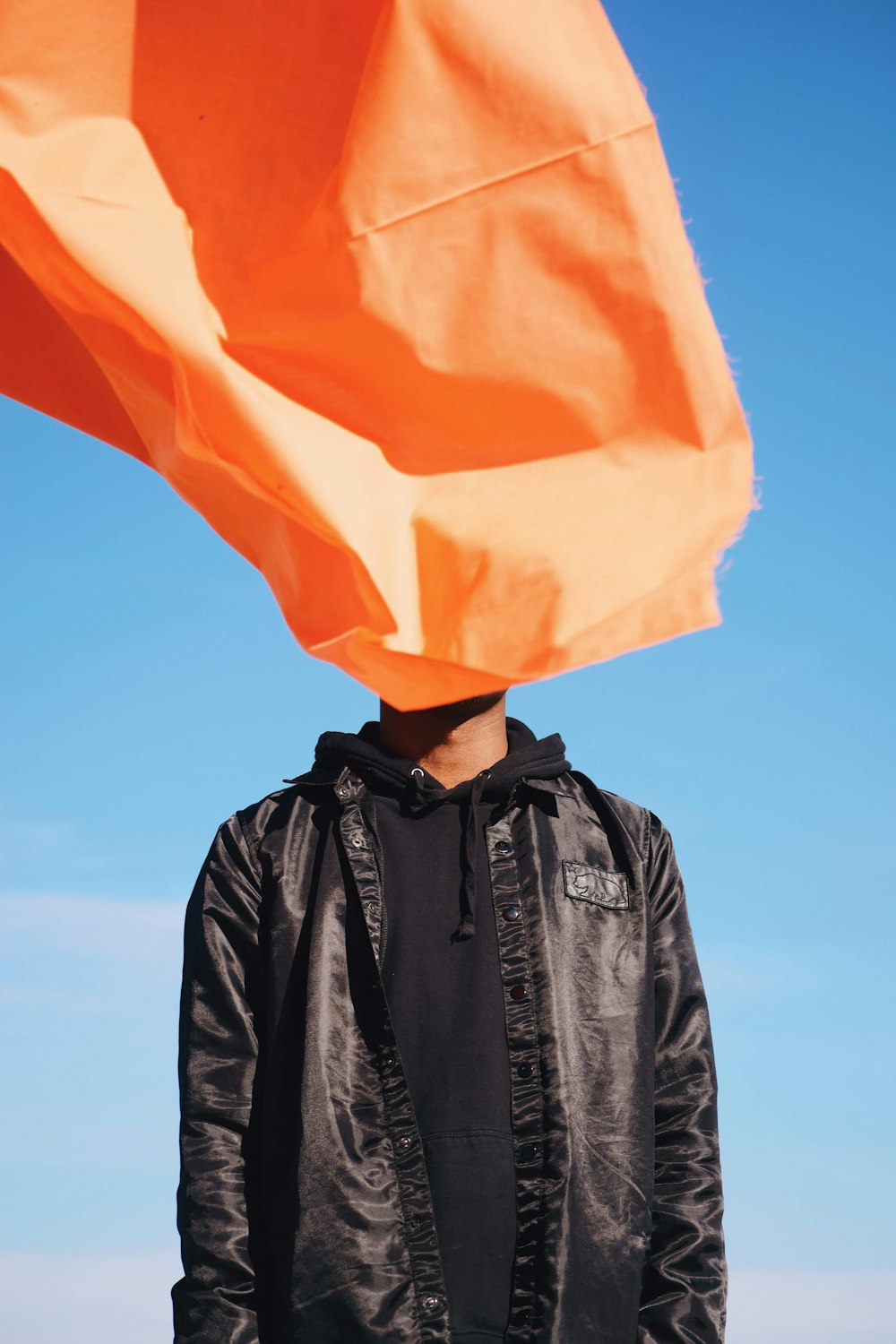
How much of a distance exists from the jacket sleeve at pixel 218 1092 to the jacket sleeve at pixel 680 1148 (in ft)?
2.89

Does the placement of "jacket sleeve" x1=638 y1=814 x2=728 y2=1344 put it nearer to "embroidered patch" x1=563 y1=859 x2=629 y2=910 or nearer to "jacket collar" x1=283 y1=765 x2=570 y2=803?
"embroidered patch" x1=563 y1=859 x2=629 y2=910

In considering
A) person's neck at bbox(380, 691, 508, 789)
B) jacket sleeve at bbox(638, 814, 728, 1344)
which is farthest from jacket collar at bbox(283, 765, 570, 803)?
jacket sleeve at bbox(638, 814, 728, 1344)

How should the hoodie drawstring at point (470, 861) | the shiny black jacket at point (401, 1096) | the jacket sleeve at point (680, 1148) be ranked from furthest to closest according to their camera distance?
1. the hoodie drawstring at point (470, 861)
2. the jacket sleeve at point (680, 1148)
3. the shiny black jacket at point (401, 1096)

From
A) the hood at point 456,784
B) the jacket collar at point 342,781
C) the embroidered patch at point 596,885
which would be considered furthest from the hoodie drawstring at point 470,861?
the embroidered patch at point 596,885

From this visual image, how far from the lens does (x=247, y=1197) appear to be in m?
3.14

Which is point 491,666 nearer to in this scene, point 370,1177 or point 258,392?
point 258,392

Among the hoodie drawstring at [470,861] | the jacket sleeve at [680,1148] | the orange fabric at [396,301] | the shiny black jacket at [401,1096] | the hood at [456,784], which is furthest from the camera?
the hood at [456,784]

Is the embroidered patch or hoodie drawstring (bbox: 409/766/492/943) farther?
the embroidered patch

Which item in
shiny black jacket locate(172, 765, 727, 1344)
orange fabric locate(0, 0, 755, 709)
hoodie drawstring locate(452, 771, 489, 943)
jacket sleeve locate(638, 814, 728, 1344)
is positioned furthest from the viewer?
hoodie drawstring locate(452, 771, 489, 943)

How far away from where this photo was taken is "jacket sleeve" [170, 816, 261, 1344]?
3.01m

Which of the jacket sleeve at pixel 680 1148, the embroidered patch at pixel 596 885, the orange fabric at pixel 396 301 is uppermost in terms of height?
the orange fabric at pixel 396 301

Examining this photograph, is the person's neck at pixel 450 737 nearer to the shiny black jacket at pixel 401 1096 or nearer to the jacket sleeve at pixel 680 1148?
the shiny black jacket at pixel 401 1096

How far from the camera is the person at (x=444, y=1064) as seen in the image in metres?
2.96

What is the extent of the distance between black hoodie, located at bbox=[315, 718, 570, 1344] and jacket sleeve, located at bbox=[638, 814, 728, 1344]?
0.37 metres
